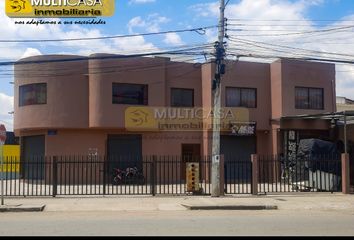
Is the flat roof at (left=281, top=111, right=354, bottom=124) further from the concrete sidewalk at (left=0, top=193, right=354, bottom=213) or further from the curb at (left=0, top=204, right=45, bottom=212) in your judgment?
the curb at (left=0, top=204, right=45, bottom=212)

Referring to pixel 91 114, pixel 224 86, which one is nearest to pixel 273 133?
pixel 224 86

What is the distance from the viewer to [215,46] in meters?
21.0

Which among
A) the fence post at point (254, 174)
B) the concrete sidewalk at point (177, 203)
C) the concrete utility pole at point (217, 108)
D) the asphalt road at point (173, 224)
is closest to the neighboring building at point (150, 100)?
the fence post at point (254, 174)

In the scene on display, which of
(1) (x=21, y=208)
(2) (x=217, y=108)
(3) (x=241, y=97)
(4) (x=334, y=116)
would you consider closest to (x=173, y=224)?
(1) (x=21, y=208)

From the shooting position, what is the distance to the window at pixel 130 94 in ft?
98.1

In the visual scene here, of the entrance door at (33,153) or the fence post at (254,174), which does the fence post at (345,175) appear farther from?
the entrance door at (33,153)

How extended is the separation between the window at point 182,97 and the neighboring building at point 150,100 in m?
0.06

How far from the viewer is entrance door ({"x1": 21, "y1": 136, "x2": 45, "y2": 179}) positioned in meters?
30.2

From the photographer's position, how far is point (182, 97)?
31688mm

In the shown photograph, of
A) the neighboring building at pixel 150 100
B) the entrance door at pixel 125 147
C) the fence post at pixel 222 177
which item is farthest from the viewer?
the entrance door at pixel 125 147

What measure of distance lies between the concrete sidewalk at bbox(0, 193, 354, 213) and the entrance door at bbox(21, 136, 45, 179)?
392 inches

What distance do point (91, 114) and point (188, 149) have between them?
6374 mm

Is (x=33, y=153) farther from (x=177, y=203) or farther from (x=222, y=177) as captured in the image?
(x=177, y=203)

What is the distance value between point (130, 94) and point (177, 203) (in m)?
12.5
